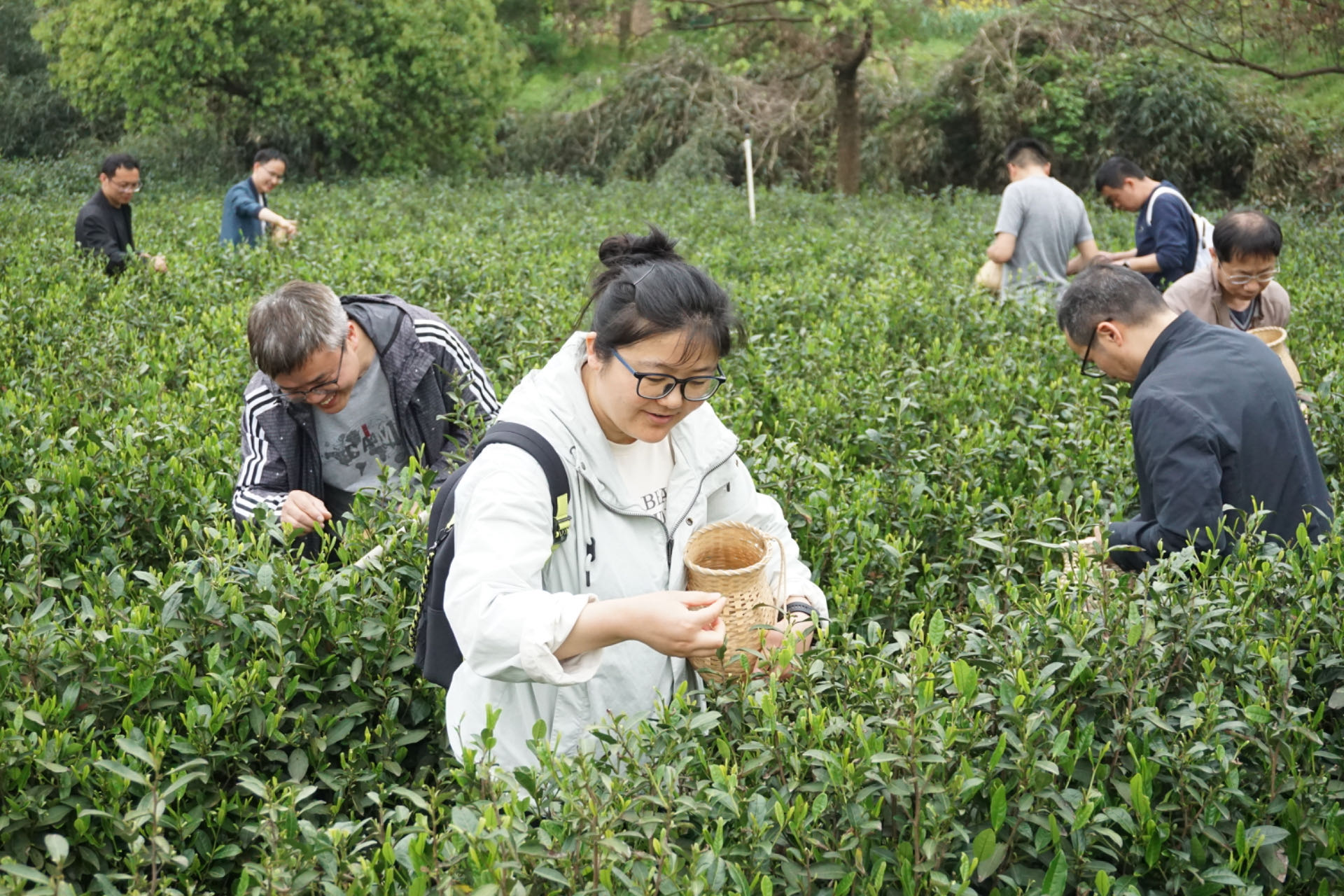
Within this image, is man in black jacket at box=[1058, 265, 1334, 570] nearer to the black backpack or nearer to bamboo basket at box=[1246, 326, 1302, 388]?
bamboo basket at box=[1246, 326, 1302, 388]

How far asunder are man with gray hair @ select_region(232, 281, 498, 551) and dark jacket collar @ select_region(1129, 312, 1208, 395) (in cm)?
196

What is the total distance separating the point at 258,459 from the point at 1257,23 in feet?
39.3

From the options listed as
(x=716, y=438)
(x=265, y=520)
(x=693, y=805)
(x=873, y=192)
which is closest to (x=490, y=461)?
(x=716, y=438)

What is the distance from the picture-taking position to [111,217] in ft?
27.0

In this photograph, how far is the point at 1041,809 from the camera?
2.00m

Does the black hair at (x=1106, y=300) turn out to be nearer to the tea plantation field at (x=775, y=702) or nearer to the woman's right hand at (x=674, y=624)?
the tea plantation field at (x=775, y=702)

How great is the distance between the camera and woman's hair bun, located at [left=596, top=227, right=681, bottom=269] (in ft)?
7.95

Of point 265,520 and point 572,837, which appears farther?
point 265,520

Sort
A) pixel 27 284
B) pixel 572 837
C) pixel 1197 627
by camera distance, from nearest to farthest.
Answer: pixel 572 837 → pixel 1197 627 → pixel 27 284

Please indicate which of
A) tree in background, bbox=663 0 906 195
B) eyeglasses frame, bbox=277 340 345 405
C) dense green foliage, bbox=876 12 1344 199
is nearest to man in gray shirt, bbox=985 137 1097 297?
eyeglasses frame, bbox=277 340 345 405

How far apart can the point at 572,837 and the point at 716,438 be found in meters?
0.88

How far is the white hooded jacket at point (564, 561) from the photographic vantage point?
1926 mm

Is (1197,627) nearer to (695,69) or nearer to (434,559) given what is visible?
(434,559)

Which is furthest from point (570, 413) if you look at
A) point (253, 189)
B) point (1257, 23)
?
point (1257, 23)
